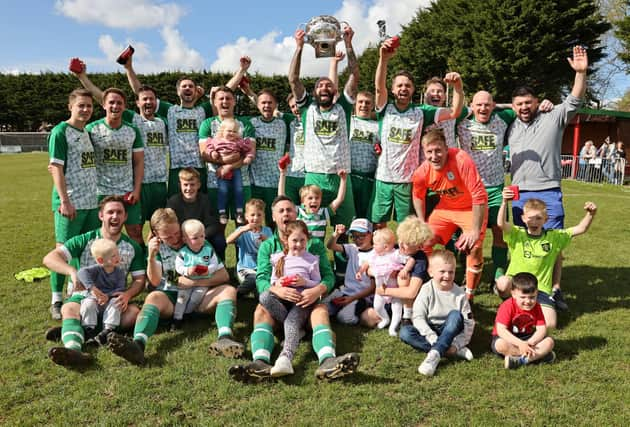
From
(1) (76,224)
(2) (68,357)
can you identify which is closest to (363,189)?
(1) (76,224)

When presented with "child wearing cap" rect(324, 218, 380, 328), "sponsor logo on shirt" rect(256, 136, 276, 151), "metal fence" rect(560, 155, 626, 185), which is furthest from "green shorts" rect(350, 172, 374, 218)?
"metal fence" rect(560, 155, 626, 185)

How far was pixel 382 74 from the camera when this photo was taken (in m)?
5.25

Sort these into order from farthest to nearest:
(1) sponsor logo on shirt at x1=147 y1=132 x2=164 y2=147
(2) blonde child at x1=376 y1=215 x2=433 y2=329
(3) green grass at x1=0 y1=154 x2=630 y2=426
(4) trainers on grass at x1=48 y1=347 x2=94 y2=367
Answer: (1) sponsor logo on shirt at x1=147 y1=132 x2=164 y2=147 < (2) blonde child at x1=376 y1=215 x2=433 y2=329 < (4) trainers on grass at x1=48 y1=347 x2=94 y2=367 < (3) green grass at x1=0 y1=154 x2=630 y2=426

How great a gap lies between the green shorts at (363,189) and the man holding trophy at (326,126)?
1.00 ft

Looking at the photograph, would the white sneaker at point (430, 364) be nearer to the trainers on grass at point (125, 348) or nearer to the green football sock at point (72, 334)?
the trainers on grass at point (125, 348)

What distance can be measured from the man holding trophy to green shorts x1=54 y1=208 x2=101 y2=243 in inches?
96.4

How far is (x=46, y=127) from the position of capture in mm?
41500

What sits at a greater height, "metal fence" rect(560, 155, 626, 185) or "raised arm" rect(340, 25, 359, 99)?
"raised arm" rect(340, 25, 359, 99)

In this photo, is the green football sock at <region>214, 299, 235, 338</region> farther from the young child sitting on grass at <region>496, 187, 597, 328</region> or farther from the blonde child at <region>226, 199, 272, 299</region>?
the young child sitting on grass at <region>496, 187, 597, 328</region>

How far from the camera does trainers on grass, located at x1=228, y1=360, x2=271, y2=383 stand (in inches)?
134

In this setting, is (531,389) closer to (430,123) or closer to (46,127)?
(430,123)

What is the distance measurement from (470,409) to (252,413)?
1.47 m

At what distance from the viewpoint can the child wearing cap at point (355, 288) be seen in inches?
184

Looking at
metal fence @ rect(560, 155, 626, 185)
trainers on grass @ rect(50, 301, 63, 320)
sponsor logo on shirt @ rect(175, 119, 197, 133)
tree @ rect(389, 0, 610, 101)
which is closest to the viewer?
trainers on grass @ rect(50, 301, 63, 320)
